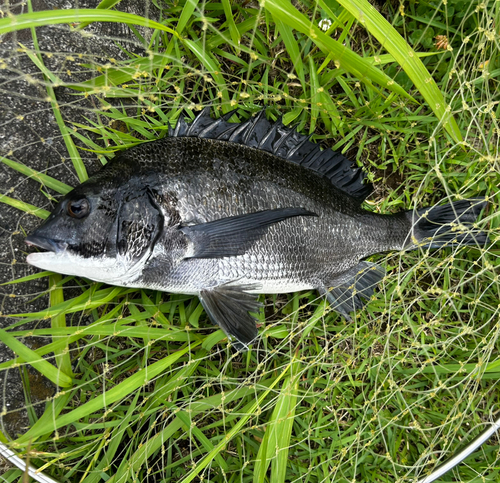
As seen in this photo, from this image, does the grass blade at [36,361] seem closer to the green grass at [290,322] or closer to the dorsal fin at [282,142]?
the green grass at [290,322]

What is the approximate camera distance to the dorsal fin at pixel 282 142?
1.92 m

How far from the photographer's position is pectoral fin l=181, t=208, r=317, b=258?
1746 millimetres

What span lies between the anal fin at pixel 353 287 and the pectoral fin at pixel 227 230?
58 cm

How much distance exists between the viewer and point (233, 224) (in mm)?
1746

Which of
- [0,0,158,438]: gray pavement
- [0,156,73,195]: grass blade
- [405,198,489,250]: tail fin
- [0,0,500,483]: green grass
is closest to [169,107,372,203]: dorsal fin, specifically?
[0,0,500,483]: green grass

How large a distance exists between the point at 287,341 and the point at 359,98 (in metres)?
1.55

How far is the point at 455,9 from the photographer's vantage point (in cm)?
225

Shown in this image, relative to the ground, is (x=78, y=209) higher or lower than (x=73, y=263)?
higher

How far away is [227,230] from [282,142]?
0.64 metres

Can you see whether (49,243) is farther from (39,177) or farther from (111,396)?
(111,396)

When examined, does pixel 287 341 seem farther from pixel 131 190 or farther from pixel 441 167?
pixel 441 167

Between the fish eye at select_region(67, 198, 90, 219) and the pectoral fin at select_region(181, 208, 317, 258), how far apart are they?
46cm

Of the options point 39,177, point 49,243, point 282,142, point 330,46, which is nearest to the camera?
point 49,243

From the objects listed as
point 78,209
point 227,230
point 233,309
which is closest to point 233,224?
point 227,230
